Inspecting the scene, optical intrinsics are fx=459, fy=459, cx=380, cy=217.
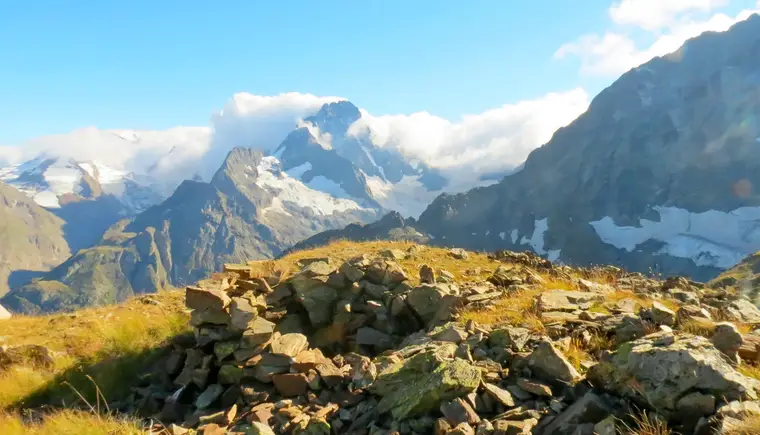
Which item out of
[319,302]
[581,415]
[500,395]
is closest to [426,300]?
[319,302]

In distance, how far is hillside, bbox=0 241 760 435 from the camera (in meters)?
7.55

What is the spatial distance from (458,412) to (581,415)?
2.10 m

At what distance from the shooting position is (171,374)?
13.9 m

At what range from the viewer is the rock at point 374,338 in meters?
14.1

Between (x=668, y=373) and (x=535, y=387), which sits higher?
(x=668, y=373)

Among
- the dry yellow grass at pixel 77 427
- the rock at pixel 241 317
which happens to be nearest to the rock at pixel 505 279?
the rock at pixel 241 317

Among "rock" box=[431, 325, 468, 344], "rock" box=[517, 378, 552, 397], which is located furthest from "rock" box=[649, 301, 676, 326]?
"rock" box=[431, 325, 468, 344]

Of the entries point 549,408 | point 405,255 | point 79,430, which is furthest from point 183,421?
point 405,255

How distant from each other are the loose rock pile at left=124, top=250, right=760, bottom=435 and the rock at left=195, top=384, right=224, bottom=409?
0.11 feet

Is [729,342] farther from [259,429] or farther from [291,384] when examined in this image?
[291,384]

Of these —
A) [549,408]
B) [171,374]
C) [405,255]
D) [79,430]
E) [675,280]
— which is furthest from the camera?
[405,255]

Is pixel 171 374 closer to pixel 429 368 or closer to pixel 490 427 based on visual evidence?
pixel 429 368

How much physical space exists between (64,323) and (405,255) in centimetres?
1523

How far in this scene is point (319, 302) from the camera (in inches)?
625
